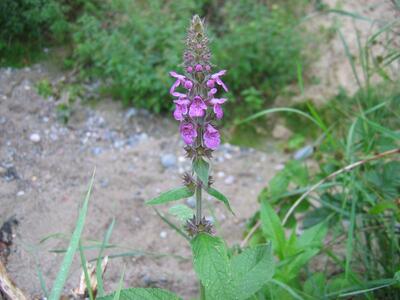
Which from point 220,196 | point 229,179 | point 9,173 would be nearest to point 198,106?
point 220,196

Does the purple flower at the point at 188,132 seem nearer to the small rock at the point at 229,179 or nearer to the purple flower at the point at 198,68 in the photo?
the purple flower at the point at 198,68

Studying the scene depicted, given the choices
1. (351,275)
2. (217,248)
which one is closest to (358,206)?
(351,275)

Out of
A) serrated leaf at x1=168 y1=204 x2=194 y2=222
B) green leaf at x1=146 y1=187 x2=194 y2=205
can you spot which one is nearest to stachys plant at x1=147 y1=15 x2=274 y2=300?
green leaf at x1=146 y1=187 x2=194 y2=205

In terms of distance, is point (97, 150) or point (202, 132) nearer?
point (202, 132)

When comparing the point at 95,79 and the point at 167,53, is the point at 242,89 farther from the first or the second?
the point at 95,79

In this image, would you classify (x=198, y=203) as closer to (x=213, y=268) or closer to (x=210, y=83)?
(x=213, y=268)

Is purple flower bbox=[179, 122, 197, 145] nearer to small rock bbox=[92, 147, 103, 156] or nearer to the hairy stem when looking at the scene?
the hairy stem
